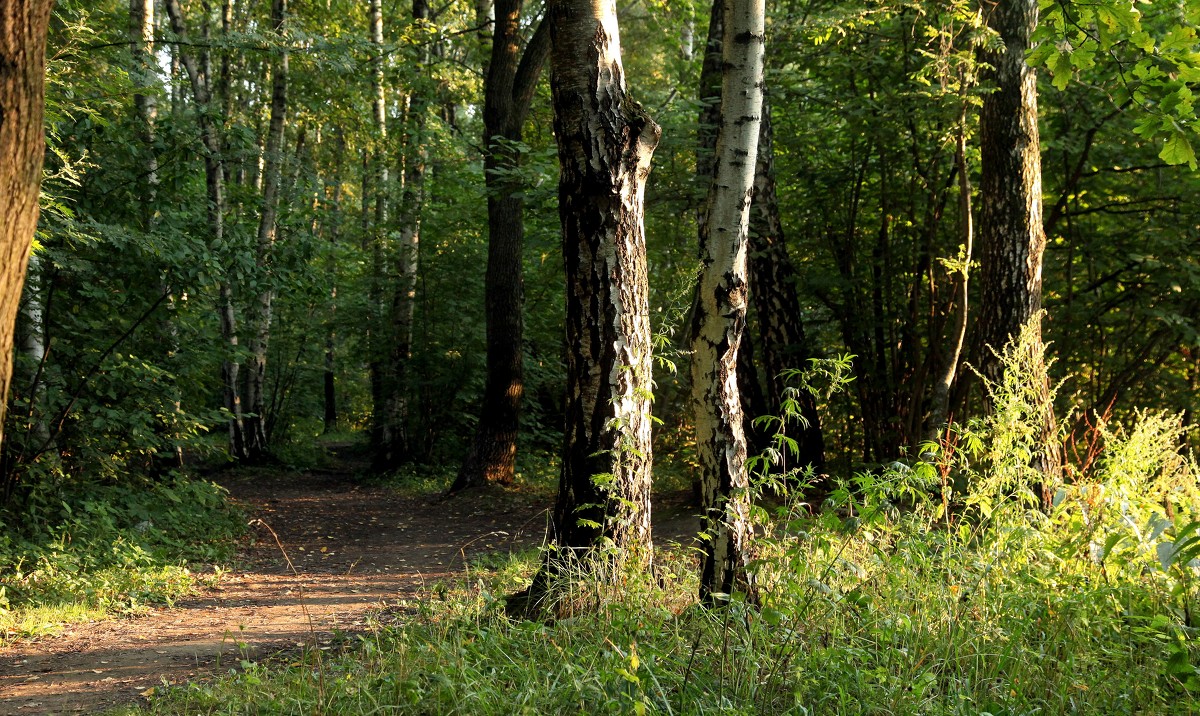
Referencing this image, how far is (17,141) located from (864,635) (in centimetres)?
345

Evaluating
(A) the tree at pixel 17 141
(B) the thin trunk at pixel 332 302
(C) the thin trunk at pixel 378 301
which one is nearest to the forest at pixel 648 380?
(A) the tree at pixel 17 141

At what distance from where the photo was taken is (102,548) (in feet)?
23.7

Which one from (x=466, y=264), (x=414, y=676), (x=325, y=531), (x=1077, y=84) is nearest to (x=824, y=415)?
(x=1077, y=84)

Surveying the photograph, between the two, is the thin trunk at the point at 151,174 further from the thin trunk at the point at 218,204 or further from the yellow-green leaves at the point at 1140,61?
the yellow-green leaves at the point at 1140,61

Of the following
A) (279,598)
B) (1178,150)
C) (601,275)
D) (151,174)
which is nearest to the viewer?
(1178,150)

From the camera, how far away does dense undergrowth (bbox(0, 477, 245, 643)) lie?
6.00 metres

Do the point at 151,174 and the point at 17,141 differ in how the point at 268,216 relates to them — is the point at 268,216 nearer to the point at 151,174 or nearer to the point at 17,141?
the point at 151,174

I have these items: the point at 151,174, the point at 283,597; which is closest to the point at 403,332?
the point at 151,174

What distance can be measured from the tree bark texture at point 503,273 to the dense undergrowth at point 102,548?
360 centimetres

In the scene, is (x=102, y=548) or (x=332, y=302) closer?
(x=102, y=548)

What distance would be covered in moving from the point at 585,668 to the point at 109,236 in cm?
604

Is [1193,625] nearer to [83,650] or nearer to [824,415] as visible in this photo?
[83,650]

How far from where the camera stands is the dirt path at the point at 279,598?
4629 mm

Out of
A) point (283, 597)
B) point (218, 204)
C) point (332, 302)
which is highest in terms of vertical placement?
point (218, 204)
